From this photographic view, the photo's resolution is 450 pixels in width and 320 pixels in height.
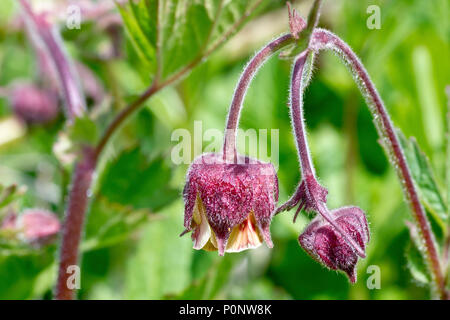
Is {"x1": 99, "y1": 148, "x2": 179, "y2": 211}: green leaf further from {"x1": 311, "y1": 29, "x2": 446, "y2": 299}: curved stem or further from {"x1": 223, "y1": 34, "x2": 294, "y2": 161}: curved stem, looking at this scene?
{"x1": 311, "y1": 29, "x2": 446, "y2": 299}: curved stem

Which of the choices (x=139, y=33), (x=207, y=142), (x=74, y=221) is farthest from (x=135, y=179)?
(x=207, y=142)

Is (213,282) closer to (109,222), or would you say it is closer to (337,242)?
(109,222)

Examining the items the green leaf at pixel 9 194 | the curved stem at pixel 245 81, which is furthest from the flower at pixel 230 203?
the green leaf at pixel 9 194

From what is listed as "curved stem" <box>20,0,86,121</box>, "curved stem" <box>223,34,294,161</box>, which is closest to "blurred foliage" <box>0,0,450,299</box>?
"curved stem" <box>20,0,86,121</box>

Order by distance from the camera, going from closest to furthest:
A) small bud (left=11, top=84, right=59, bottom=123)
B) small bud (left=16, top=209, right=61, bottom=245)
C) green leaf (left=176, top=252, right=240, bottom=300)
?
green leaf (left=176, top=252, right=240, bottom=300)
small bud (left=16, top=209, right=61, bottom=245)
small bud (left=11, top=84, right=59, bottom=123)

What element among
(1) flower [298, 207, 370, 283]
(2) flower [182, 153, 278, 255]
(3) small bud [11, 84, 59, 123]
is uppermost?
(3) small bud [11, 84, 59, 123]

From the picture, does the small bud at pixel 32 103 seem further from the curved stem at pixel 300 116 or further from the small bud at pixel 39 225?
the curved stem at pixel 300 116

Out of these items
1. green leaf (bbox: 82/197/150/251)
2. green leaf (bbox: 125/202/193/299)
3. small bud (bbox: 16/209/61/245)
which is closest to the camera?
green leaf (bbox: 82/197/150/251)
